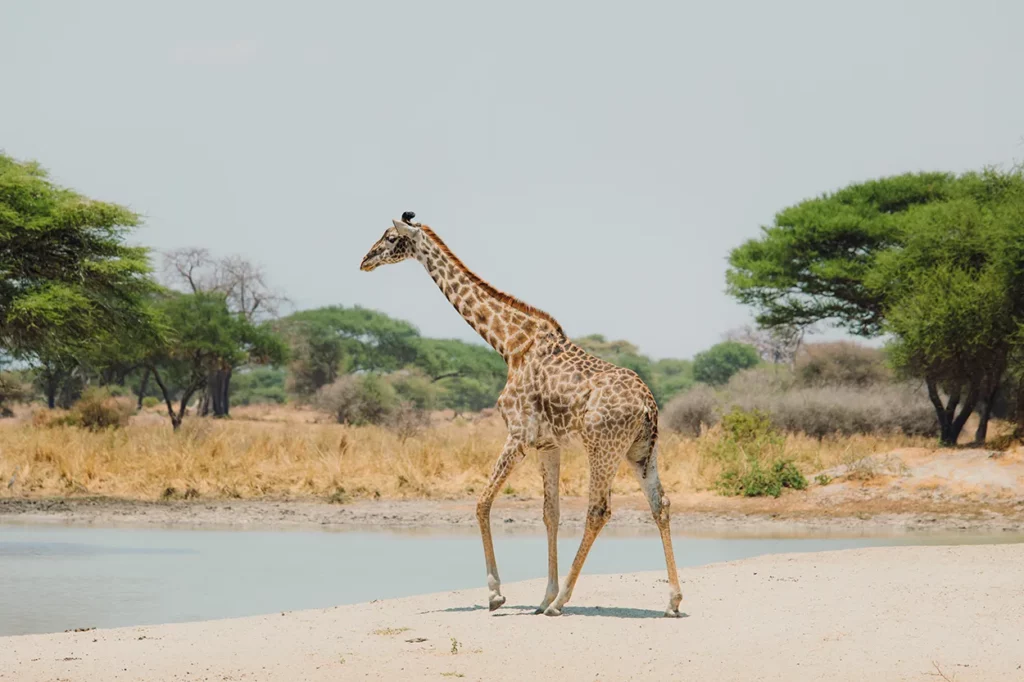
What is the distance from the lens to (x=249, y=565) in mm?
15008

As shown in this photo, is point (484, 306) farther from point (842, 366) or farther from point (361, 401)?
point (361, 401)

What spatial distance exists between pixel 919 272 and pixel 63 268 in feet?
65.2

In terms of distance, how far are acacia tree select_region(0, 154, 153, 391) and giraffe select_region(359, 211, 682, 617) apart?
15236mm

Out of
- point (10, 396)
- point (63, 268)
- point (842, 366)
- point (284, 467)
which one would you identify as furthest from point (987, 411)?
point (10, 396)

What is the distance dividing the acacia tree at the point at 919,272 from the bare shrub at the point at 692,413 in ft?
17.3

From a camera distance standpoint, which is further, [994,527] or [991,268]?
[991,268]

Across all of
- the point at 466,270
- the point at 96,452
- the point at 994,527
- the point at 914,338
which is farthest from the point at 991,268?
the point at 466,270

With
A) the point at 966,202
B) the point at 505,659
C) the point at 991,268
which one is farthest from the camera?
the point at 966,202

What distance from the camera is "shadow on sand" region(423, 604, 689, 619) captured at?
10.1 m

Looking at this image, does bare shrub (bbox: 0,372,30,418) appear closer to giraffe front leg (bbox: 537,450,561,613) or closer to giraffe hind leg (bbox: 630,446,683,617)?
giraffe front leg (bbox: 537,450,561,613)

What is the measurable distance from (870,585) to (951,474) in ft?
42.9

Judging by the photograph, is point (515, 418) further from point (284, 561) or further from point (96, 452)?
point (96, 452)

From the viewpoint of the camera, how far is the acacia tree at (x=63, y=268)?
2455 centimetres

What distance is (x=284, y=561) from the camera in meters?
15.4
